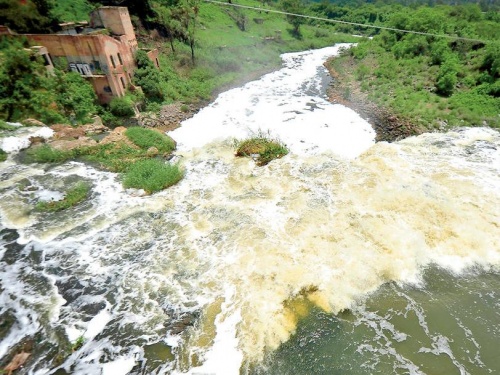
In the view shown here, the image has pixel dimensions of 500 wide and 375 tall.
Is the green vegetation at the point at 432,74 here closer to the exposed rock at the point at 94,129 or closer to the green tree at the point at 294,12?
the exposed rock at the point at 94,129

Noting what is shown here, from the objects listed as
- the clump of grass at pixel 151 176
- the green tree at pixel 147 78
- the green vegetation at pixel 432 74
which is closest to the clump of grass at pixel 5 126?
the clump of grass at pixel 151 176

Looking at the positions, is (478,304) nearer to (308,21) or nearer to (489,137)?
(489,137)

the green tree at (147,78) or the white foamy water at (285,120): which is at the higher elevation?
the green tree at (147,78)

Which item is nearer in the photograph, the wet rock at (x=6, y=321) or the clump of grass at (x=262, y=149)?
the wet rock at (x=6, y=321)

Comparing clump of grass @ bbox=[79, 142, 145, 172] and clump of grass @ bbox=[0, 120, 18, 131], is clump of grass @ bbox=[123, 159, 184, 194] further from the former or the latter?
clump of grass @ bbox=[0, 120, 18, 131]

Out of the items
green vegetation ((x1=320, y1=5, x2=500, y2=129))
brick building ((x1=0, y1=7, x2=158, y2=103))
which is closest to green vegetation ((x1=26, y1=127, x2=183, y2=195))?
brick building ((x1=0, y1=7, x2=158, y2=103))

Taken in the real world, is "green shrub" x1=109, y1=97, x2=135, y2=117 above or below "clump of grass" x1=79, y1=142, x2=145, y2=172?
above

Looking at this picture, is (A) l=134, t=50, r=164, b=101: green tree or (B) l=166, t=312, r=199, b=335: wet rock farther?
(A) l=134, t=50, r=164, b=101: green tree

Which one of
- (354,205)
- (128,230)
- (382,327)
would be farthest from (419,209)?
(128,230)
